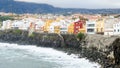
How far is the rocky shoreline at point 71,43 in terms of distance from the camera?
1512 inches

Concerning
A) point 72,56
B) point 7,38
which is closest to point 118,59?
point 72,56

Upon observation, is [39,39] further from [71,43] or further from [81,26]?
[71,43]

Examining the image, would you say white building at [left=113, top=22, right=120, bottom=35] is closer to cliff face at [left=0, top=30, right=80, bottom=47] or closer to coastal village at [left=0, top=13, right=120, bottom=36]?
coastal village at [left=0, top=13, right=120, bottom=36]

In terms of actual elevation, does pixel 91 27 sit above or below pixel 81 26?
above

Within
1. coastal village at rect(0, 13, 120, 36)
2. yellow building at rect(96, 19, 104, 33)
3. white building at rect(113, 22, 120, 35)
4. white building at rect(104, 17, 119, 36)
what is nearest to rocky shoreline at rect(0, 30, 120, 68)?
coastal village at rect(0, 13, 120, 36)

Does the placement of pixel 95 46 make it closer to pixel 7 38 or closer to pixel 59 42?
pixel 59 42

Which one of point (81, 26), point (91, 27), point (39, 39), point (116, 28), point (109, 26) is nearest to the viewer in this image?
point (116, 28)

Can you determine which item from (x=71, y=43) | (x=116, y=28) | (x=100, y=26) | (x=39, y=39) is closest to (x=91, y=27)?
(x=100, y=26)

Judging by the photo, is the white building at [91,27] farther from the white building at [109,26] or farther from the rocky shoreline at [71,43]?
the rocky shoreline at [71,43]

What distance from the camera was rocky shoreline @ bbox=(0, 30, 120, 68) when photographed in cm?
3842

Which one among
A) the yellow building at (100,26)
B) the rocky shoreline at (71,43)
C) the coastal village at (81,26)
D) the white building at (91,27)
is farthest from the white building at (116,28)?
the white building at (91,27)

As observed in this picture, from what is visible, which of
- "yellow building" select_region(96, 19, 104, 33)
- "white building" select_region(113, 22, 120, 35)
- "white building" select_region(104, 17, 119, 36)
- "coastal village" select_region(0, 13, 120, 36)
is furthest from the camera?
"yellow building" select_region(96, 19, 104, 33)

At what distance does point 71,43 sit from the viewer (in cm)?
5647

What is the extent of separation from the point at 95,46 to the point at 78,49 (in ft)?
24.2
